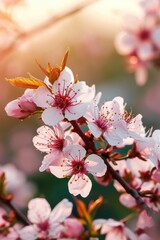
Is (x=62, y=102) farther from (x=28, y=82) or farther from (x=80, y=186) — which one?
(x=80, y=186)

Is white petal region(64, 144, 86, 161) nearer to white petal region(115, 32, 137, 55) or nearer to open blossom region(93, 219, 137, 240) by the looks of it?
open blossom region(93, 219, 137, 240)

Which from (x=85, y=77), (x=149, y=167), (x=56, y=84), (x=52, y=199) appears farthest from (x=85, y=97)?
(x=85, y=77)

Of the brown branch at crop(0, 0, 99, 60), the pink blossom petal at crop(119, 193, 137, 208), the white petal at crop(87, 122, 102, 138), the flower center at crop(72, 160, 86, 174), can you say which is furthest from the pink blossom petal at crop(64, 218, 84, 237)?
the brown branch at crop(0, 0, 99, 60)

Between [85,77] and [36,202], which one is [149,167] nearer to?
[36,202]

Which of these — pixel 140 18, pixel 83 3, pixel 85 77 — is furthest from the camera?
pixel 85 77

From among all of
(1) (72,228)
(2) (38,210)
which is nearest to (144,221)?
(1) (72,228)

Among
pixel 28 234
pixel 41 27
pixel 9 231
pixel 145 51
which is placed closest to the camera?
pixel 28 234

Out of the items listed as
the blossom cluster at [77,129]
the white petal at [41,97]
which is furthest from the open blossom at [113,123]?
the white petal at [41,97]
